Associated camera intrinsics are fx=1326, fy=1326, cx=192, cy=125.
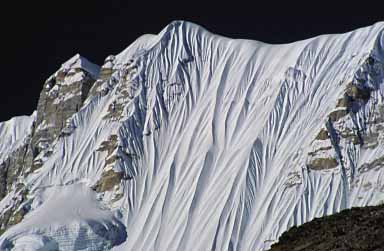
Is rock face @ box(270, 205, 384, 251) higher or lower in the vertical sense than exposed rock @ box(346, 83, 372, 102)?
lower

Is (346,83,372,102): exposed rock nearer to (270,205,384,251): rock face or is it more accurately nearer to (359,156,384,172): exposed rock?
(359,156,384,172): exposed rock

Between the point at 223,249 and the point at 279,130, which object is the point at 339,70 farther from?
the point at 223,249

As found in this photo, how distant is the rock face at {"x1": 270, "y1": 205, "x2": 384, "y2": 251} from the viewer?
→ 84.1 ft

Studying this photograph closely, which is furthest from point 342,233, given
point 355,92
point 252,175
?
point 355,92

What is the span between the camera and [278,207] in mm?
180750

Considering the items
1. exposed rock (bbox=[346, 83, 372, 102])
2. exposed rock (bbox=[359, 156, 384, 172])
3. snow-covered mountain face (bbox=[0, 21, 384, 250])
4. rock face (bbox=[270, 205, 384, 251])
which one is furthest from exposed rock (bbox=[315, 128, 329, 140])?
rock face (bbox=[270, 205, 384, 251])

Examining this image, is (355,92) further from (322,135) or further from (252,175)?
(252,175)

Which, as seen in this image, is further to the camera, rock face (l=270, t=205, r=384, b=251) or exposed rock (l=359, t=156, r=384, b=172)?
exposed rock (l=359, t=156, r=384, b=172)

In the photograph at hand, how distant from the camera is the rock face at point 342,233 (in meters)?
25.6

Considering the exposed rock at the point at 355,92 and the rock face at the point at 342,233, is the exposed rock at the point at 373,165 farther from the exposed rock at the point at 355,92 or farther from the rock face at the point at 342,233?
the rock face at the point at 342,233

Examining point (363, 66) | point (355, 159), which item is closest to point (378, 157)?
point (355, 159)

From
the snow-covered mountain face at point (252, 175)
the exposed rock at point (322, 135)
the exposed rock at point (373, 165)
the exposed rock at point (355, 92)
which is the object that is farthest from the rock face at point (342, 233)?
the exposed rock at point (355, 92)

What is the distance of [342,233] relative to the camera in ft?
90.4

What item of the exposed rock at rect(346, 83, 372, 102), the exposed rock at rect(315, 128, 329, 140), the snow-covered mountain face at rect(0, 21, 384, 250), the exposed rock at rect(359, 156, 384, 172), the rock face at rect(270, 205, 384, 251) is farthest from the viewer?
the exposed rock at rect(346, 83, 372, 102)
